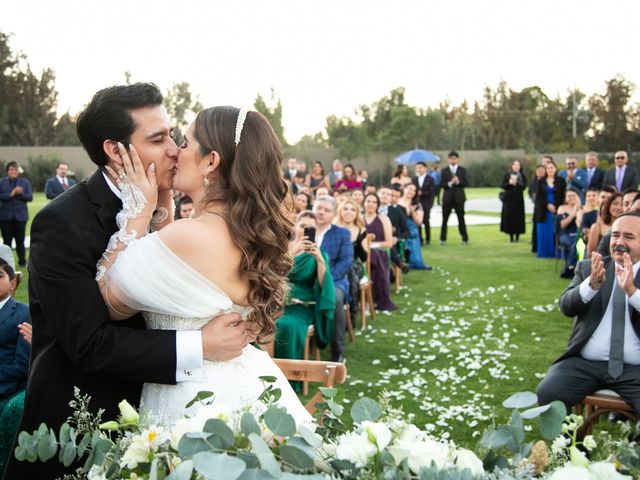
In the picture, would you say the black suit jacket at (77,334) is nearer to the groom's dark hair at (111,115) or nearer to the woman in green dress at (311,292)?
the groom's dark hair at (111,115)

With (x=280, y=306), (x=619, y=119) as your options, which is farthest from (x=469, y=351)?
(x=619, y=119)

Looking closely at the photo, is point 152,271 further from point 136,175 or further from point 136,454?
point 136,454

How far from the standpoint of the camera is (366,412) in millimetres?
1450

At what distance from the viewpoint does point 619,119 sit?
56.7 m

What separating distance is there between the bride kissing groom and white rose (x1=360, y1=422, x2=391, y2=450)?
2.72ft

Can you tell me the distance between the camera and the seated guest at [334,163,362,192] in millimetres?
17159

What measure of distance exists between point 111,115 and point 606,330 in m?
3.72

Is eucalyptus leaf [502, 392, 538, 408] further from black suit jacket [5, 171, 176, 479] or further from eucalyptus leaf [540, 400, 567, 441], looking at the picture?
black suit jacket [5, 171, 176, 479]

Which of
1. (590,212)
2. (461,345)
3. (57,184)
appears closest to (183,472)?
(461,345)

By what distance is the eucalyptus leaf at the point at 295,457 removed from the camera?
50.3 inches

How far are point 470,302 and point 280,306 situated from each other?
27.7ft

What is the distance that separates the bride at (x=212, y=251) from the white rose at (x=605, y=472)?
43.6 inches

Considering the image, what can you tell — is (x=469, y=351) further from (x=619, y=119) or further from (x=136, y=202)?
(x=619, y=119)

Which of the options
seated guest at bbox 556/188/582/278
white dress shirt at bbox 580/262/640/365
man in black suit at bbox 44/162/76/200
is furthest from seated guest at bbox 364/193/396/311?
man in black suit at bbox 44/162/76/200
